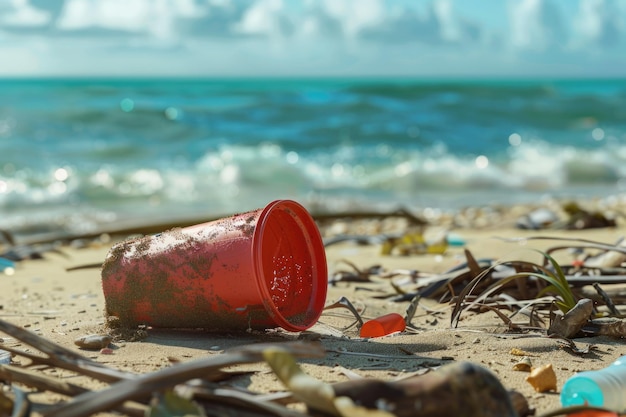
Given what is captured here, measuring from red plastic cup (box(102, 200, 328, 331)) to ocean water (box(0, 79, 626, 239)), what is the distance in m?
4.65

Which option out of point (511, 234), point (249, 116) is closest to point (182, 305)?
point (511, 234)

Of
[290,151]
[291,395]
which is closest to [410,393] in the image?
[291,395]

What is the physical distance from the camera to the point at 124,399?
58.7 inches

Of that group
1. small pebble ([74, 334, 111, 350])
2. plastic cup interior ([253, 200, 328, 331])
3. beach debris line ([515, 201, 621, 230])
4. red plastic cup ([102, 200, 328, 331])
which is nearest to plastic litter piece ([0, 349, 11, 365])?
small pebble ([74, 334, 111, 350])

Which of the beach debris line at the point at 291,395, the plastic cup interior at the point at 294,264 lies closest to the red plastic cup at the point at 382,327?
the plastic cup interior at the point at 294,264

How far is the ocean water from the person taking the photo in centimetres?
899

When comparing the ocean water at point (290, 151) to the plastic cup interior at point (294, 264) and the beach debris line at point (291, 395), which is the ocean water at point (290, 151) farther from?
the beach debris line at point (291, 395)

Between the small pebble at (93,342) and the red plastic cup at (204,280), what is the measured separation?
202 mm

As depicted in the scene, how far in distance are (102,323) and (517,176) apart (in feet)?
30.1

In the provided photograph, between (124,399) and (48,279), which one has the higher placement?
(124,399)

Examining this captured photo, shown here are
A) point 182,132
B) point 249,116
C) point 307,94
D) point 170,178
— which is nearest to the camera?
point 170,178

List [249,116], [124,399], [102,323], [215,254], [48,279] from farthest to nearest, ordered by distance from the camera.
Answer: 1. [249,116]
2. [48,279]
3. [102,323]
4. [215,254]
5. [124,399]

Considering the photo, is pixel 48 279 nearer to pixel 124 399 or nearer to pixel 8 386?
pixel 8 386

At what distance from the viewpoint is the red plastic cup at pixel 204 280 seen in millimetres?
2379
